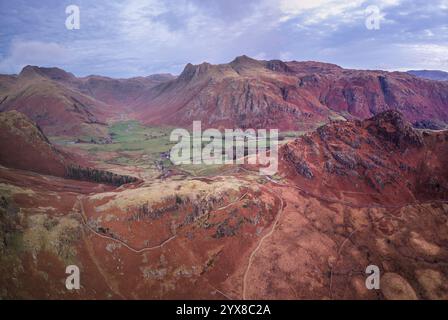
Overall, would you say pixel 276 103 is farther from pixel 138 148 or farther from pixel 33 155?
pixel 33 155

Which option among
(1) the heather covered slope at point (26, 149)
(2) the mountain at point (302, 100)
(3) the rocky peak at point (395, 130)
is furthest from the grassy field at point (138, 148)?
(3) the rocky peak at point (395, 130)

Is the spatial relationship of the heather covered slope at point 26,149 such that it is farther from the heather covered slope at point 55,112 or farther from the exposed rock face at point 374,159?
the heather covered slope at point 55,112

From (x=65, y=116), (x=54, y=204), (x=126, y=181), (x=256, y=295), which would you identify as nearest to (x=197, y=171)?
(x=126, y=181)

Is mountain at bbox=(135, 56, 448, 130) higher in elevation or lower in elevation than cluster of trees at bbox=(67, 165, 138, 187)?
higher

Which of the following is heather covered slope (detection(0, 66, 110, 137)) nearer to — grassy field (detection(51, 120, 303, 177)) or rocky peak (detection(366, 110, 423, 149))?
grassy field (detection(51, 120, 303, 177))

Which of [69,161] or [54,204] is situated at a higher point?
[69,161]

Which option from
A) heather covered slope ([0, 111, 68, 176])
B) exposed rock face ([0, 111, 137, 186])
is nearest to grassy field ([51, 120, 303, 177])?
exposed rock face ([0, 111, 137, 186])

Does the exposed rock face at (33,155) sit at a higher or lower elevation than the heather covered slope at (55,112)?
lower

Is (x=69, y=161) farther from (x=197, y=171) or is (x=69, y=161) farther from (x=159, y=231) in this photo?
(x=159, y=231)

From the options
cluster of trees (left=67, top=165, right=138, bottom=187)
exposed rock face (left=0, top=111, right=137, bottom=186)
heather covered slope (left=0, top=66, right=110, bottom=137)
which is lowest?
cluster of trees (left=67, top=165, right=138, bottom=187)
